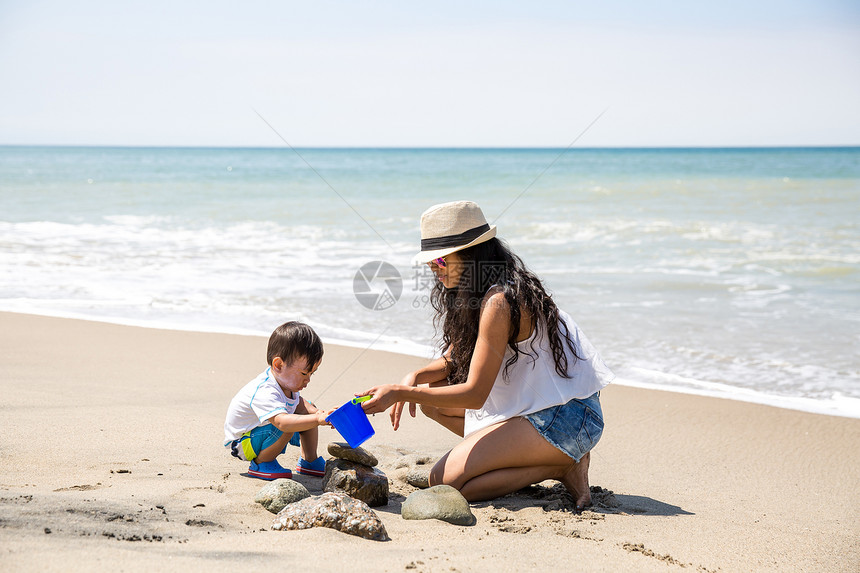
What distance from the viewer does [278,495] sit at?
116 inches

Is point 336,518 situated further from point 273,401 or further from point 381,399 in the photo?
point 273,401

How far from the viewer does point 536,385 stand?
327 cm

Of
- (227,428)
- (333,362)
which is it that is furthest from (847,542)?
(333,362)

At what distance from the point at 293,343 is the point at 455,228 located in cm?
92

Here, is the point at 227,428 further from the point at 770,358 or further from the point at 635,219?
the point at 635,219

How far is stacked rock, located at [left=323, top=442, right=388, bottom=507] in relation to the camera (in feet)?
10.3

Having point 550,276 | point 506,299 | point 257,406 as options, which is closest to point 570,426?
point 506,299

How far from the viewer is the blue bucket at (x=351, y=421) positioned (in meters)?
2.96

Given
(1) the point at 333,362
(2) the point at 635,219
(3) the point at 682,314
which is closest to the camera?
(1) the point at 333,362

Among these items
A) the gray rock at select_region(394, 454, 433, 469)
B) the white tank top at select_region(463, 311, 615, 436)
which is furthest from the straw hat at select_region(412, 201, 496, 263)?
the gray rock at select_region(394, 454, 433, 469)

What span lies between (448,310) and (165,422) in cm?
183

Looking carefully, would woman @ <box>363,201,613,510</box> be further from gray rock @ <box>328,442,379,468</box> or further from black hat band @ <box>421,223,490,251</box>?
gray rock @ <box>328,442,379,468</box>

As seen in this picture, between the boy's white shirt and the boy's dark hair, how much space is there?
135mm

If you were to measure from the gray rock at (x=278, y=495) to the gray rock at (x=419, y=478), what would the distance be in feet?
2.18
